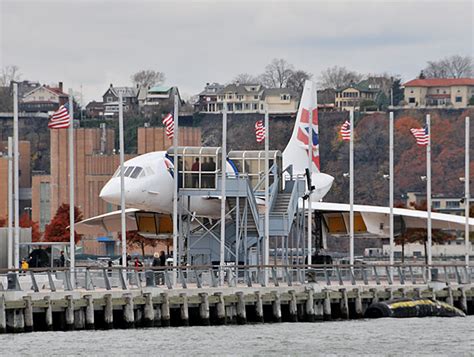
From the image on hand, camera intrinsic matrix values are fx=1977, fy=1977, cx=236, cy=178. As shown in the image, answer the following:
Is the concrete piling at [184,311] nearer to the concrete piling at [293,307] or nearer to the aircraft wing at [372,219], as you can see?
the concrete piling at [293,307]

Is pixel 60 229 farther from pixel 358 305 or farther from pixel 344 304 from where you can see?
pixel 344 304

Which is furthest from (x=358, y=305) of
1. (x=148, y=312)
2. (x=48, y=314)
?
(x=48, y=314)

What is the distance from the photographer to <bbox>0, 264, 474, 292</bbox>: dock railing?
6525 cm

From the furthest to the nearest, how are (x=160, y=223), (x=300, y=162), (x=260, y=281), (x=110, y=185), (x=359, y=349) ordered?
(x=300, y=162) < (x=160, y=223) < (x=110, y=185) < (x=260, y=281) < (x=359, y=349)

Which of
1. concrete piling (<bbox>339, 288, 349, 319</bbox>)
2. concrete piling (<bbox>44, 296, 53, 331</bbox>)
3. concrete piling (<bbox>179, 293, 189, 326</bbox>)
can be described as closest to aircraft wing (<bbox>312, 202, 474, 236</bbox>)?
concrete piling (<bbox>339, 288, 349, 319</bbox>)

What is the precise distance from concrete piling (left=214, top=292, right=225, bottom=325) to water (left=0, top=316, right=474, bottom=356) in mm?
912

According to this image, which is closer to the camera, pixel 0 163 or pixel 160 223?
pixel 160 223

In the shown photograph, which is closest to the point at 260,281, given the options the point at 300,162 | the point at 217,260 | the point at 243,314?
the point at 243,314

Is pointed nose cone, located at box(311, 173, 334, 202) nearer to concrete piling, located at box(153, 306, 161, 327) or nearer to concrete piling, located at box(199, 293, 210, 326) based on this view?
concrete piling, located at box(199, 293, 210, 326)

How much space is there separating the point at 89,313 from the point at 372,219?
128 ft

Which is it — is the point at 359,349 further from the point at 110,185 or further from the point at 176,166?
the point at 110,185

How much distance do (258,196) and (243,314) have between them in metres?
16.4

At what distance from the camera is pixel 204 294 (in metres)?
67.3

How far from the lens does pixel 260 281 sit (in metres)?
72.9
